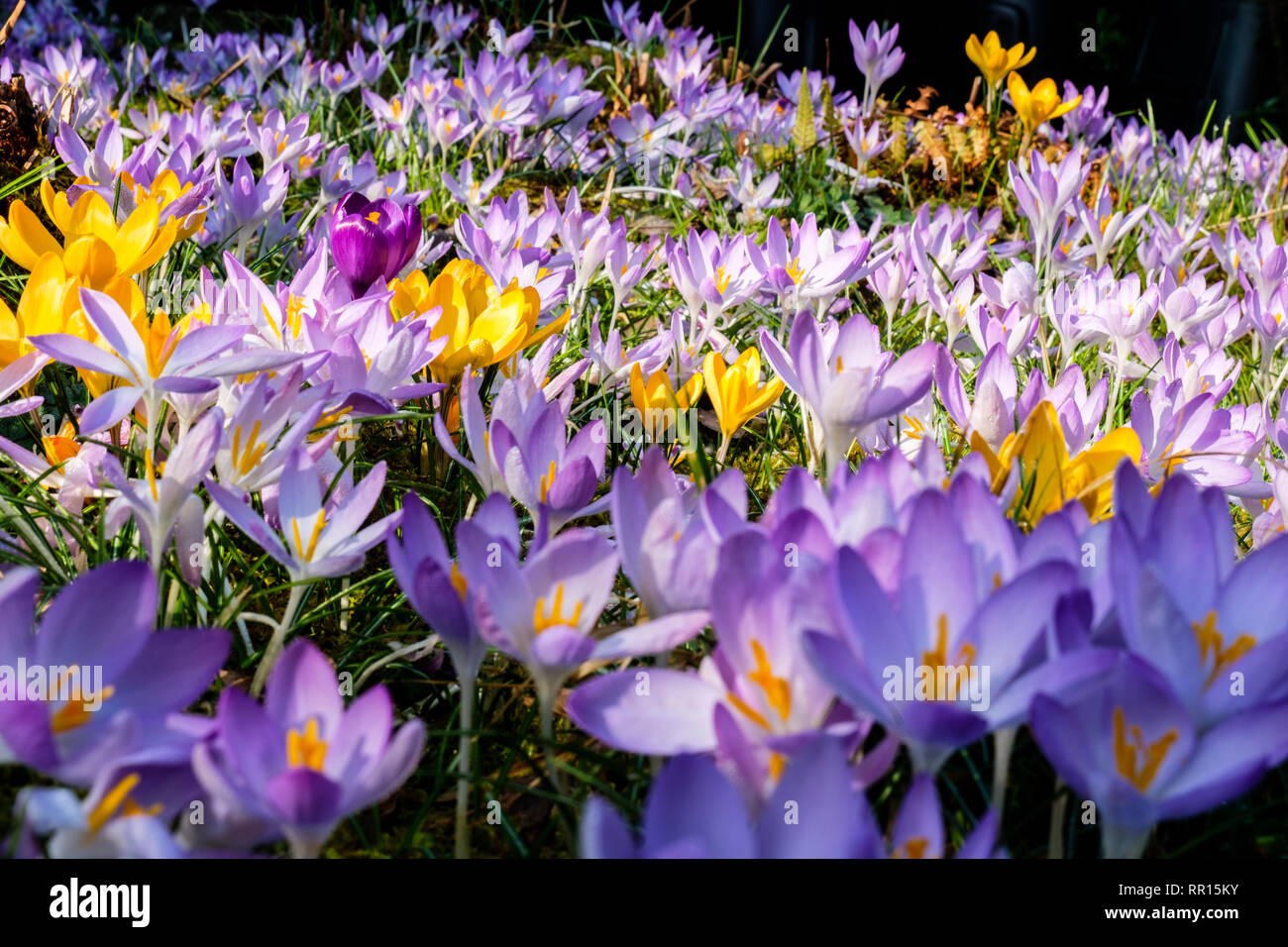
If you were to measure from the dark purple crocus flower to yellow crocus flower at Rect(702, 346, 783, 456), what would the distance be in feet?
1.47

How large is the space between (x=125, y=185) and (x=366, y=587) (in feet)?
2.91

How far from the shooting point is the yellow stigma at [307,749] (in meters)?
0.63

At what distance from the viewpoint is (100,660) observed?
2.12ft

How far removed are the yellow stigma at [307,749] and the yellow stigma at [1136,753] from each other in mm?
482

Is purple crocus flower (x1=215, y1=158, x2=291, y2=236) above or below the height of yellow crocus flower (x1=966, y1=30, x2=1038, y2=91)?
below

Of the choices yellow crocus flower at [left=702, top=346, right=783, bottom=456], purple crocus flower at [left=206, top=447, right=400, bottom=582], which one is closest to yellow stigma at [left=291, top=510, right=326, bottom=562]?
purple crocus flower at [left=206, top=447, right=400, bottom=582]

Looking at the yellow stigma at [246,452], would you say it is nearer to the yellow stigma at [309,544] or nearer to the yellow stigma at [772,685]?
the yellow stigma at [309,544]

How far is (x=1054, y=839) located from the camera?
27.5 inches

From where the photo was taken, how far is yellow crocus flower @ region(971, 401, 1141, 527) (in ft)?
3.22

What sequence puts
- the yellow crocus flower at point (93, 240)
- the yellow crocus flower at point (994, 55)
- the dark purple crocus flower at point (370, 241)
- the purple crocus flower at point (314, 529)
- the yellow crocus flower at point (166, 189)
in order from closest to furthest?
1. the purple crocus flower at point (314, 529)
2. the yellow crocus flower at point (93, 240)
3. the dark purple crocus flower at point (370, 241)
4. the yellow crocus flower at point (166, 189)
5. the yellow crocus flower at point (994, 55)

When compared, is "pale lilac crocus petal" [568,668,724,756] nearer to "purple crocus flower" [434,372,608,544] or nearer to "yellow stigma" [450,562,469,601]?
"yellow stigma" [450,562,469,601]

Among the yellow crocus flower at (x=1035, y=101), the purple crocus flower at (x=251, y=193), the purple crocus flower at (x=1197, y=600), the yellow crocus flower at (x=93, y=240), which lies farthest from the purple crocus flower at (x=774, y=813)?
the yellow crocus flower at (x=1035, y=101)
